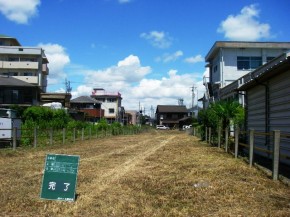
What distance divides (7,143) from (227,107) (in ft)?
37.9

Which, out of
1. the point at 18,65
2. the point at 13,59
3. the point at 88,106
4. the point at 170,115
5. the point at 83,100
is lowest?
the point at 170,115

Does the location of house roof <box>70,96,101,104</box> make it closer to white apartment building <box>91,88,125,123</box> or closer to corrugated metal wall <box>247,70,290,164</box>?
white apartment building <box>91,88,125,123</box>

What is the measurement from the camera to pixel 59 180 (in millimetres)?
7355

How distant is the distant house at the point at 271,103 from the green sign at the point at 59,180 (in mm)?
5787

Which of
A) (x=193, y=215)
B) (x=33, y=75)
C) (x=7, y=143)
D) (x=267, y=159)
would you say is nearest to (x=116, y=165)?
(x=267, y=159)

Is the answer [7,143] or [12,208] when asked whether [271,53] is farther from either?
[12,208]

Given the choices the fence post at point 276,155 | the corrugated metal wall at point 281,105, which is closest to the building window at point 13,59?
the corrugated metal wall at point 281,105

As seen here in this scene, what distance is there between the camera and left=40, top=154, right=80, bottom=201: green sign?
729 cm

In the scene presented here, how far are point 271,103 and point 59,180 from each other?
9.63 meters

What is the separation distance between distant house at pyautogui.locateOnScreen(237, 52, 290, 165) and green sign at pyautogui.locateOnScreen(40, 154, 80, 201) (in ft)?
19.0

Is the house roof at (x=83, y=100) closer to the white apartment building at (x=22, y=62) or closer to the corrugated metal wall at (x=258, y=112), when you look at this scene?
the white apartment building at (x=22, y=62)

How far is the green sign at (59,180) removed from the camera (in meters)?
7.29

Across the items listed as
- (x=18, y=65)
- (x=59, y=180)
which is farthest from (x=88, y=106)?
(x=59, y=180)

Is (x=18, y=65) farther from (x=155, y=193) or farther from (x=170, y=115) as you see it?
(x=155, y=193)
